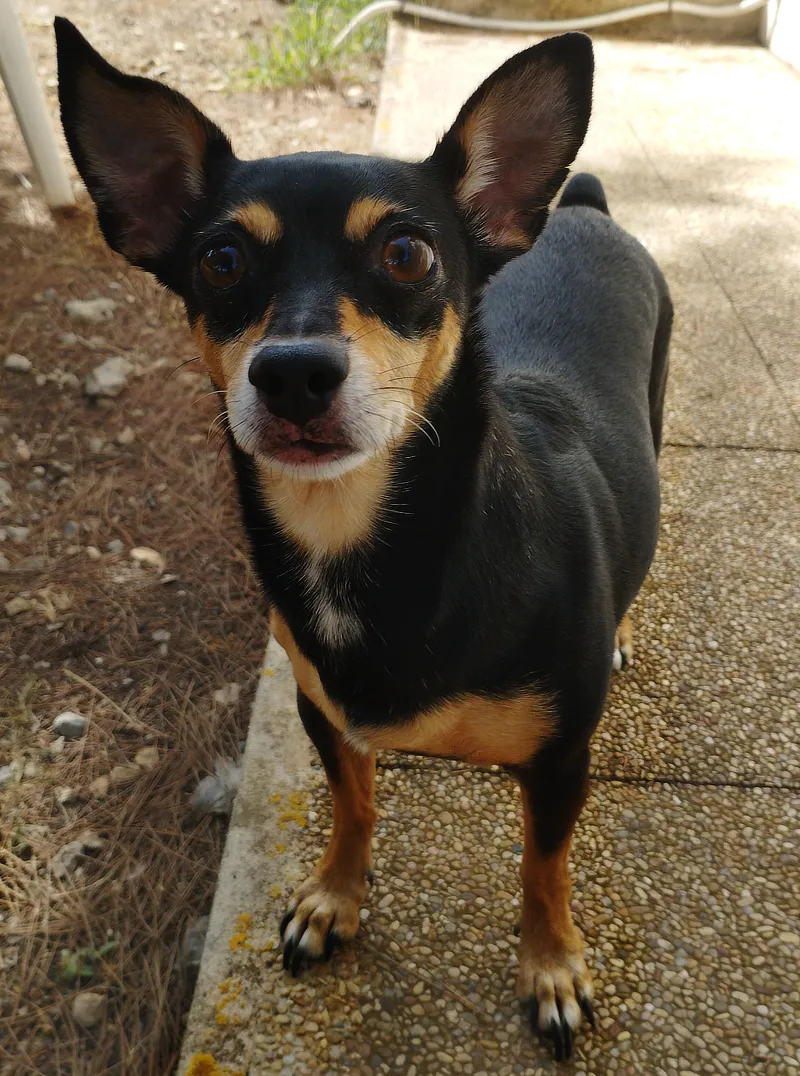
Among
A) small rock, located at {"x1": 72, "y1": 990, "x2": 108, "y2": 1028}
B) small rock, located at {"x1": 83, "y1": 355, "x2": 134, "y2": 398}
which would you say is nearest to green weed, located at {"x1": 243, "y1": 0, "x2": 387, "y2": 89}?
small rock, located at {"x1": 83, "y1": 355, "x2": 134, "y2": 398}

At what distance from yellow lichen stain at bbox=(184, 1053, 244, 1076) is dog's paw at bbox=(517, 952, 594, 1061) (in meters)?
0.60

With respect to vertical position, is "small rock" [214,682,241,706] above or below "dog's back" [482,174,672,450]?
below

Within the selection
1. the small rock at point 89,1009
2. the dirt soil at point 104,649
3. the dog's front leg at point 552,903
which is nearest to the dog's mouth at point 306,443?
the dirt soil at point 104,649

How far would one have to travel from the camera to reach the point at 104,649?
2486mm

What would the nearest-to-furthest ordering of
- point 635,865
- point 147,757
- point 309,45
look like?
point 635,865 < point 147,757 < point 309,45

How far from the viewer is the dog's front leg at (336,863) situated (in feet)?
5.80

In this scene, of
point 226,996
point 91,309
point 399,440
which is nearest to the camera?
point 399,440

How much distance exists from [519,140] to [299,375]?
788 millimetres

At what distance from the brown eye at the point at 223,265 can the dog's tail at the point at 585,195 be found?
1555mm

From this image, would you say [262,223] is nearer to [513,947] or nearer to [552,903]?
[552,903]

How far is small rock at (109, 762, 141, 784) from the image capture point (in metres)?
2.15

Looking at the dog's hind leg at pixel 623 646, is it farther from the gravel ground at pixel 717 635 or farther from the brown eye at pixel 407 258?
the brown eye at pixel 407 258

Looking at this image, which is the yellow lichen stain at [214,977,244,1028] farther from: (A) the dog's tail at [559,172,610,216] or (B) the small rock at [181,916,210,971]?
(A) the dog's tail at [559,172,610,216]

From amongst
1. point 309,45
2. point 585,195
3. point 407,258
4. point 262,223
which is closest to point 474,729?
point 407,258
